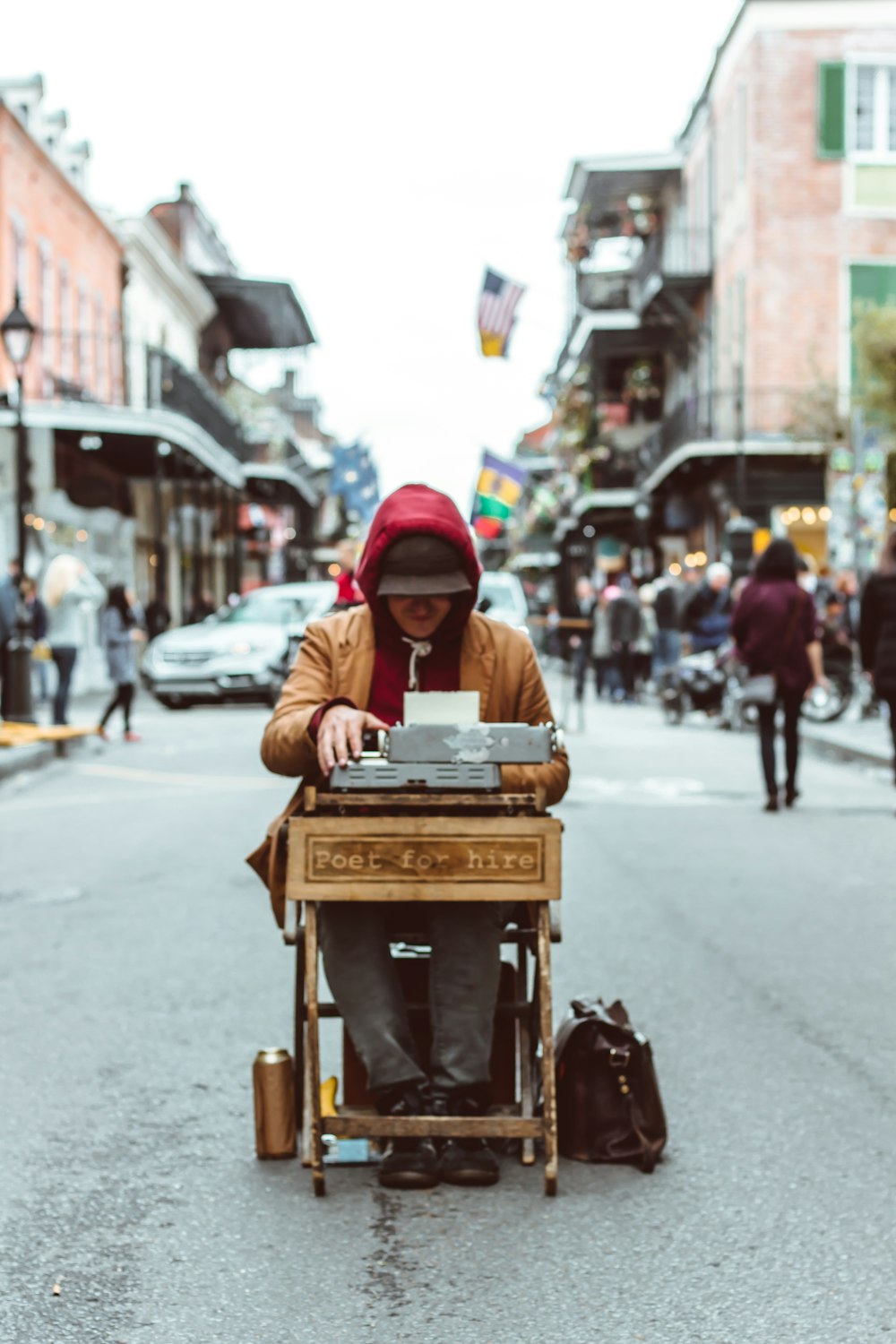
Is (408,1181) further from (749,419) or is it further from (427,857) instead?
(749,419)

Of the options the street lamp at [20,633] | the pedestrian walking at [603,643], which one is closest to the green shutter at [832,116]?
the pedestrian walking at [603,643]


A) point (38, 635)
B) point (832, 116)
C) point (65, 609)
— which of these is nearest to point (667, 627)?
point (38, 635)

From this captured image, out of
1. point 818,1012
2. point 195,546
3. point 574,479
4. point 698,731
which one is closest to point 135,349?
point 195,546

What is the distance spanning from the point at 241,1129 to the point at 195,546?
3264cm

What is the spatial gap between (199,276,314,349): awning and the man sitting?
4361 centimetres

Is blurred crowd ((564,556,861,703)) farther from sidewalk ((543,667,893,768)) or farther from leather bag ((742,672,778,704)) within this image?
leather bag ((742,672,778,704))

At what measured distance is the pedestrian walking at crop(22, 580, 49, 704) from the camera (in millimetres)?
18953

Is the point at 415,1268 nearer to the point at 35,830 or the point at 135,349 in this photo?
the point at 35,830

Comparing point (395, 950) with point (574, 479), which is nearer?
point (395, 950)

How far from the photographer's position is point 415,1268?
3.81 meters

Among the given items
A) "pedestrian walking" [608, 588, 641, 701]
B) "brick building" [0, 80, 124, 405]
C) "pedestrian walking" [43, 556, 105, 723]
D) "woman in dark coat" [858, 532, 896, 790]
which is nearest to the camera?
"woman in dark coat" [858, 532, 896, 790]

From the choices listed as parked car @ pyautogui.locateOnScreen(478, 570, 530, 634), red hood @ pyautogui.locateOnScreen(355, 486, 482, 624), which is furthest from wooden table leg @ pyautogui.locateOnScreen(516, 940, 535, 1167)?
parked car @ pyautogui.locateOnScreen(478, 570, 530, 634)

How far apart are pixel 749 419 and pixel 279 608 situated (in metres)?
13.6

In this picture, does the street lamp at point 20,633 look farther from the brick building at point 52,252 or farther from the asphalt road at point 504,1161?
the asphalt road at point 504,1161
